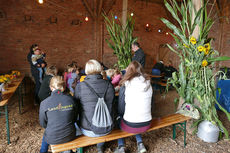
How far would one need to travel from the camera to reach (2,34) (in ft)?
20.2

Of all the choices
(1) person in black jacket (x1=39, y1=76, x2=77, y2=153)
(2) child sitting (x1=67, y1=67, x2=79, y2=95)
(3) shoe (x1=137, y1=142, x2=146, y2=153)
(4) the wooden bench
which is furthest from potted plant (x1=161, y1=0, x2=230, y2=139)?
(2) child sitting (x1=67, y1=67, x2=79, y2=95)

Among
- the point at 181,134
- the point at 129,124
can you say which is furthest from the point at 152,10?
the point at 129,124

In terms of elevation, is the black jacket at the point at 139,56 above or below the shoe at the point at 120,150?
above

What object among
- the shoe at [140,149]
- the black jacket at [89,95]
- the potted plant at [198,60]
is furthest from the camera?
the potted plant at [198,60]

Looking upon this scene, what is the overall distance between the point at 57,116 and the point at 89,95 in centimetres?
40

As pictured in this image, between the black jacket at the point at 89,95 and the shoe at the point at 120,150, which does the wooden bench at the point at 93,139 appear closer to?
the black jacket at the point at 89,95

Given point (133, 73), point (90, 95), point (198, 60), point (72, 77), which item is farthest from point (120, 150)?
point (72, 77)

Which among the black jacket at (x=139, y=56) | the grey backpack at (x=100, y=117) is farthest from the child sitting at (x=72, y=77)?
the grey backpack at (x=100, y=117)

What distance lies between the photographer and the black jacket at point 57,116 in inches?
73.2

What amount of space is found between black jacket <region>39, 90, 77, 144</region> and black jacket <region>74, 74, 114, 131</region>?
13 centimetres

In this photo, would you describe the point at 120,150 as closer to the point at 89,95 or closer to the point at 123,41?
the point at 89,95

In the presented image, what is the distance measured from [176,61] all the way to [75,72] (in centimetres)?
838

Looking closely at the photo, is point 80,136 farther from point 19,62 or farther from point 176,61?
point 176,61

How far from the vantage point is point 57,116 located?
1868 mm
